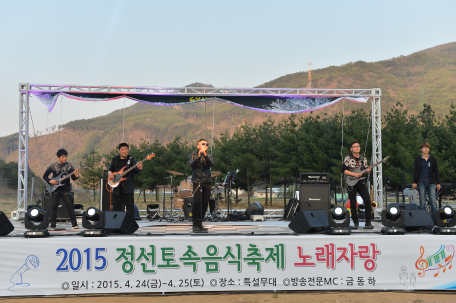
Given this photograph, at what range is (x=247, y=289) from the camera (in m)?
4.32

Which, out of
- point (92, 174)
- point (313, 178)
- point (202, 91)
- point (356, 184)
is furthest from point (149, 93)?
point (92, 174)

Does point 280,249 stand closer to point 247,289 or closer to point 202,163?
point 247,289

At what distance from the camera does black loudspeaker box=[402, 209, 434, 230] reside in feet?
16.8

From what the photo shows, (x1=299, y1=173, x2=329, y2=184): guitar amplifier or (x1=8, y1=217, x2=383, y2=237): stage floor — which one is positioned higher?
(x1=299, y1=173, x2=329, y2=184): guitar amplifier

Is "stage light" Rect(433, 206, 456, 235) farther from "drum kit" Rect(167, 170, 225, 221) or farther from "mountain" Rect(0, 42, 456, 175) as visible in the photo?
"mountain" Rect(0, 42, 456, 175)

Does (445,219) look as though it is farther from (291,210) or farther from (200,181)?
(291,210)

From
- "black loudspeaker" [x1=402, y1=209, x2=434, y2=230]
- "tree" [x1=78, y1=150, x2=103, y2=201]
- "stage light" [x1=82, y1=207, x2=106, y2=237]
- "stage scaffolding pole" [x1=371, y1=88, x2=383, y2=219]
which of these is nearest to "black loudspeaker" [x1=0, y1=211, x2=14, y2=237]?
"stage light" [x1=82, y1=207, x2=106, y2=237]

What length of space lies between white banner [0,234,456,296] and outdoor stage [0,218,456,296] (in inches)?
0.4

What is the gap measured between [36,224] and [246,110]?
111 meters

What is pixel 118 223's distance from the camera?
5.04m

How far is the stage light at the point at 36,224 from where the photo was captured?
467cm

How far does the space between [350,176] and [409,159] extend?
13.2 m

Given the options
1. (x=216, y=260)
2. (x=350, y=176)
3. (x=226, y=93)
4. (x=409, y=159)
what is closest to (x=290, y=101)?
(x=226, y=93)

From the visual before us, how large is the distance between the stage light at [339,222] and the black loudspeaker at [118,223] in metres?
2.76
